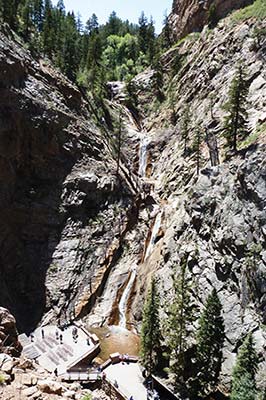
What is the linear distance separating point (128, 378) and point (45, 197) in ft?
86.7

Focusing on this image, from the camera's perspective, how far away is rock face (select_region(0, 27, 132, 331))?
152 feet

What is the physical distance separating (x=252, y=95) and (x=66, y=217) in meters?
30.6

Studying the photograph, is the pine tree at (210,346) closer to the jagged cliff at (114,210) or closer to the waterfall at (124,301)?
the jagged cliff at (114,210)

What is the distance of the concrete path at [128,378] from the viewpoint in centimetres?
3136

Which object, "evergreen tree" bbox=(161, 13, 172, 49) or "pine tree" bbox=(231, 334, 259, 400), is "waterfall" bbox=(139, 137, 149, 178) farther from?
"pine tree" bbox=(231, 334, 259, 400)

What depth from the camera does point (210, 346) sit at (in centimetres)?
3066

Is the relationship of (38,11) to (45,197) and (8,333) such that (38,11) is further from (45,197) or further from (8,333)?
(8,333)

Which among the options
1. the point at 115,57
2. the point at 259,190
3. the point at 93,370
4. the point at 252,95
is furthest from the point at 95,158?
the point at 115,57

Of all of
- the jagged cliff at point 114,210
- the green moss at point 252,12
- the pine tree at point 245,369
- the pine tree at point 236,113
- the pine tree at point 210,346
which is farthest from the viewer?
the green moss at point 252,12

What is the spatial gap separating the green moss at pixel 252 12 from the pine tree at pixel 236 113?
27.4 meters

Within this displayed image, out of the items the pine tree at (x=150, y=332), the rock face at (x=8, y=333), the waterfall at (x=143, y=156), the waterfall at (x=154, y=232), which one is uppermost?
the waterfall at (x=143, y=156)

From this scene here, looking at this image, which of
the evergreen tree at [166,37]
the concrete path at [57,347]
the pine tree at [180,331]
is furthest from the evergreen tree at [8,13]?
the pine tree at [180,331]

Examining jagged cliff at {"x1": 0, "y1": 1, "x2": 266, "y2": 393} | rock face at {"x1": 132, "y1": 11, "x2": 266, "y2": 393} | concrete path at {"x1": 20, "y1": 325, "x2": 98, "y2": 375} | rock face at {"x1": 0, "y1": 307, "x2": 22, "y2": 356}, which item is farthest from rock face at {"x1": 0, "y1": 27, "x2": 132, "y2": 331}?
rock face at {"x1": 0, "y1": 307, "x2": 22, "y2": 356}

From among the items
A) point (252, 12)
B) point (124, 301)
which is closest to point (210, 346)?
point (124, 301)
